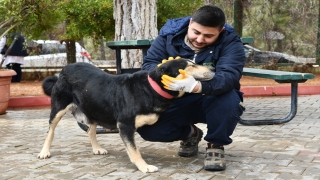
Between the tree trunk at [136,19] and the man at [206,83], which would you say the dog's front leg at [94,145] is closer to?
the man at [206,83]

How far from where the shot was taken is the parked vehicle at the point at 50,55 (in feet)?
41.3

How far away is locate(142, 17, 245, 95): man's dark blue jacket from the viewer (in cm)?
348

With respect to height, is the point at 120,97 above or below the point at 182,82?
below

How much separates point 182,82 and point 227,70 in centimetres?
46

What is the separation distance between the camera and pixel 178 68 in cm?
336

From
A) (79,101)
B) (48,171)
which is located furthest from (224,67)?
(48,171)

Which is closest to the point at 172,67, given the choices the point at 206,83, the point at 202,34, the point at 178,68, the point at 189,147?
the point at 178,68

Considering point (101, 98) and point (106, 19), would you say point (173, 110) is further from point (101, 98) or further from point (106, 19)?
point (106, 19)

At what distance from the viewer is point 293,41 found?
500 inches

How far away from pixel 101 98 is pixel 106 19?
6285mm

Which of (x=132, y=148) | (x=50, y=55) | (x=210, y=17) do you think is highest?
(x=210, y=17)

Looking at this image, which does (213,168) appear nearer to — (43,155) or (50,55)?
(43,155)

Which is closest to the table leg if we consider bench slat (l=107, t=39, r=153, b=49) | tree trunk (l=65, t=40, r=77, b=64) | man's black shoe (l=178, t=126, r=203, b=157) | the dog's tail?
bench slat (l=107, t=39, r=153, b=49)

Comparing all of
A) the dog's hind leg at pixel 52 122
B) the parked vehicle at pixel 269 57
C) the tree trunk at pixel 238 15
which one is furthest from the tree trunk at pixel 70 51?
the dog's hind leg at pixel 52 122
